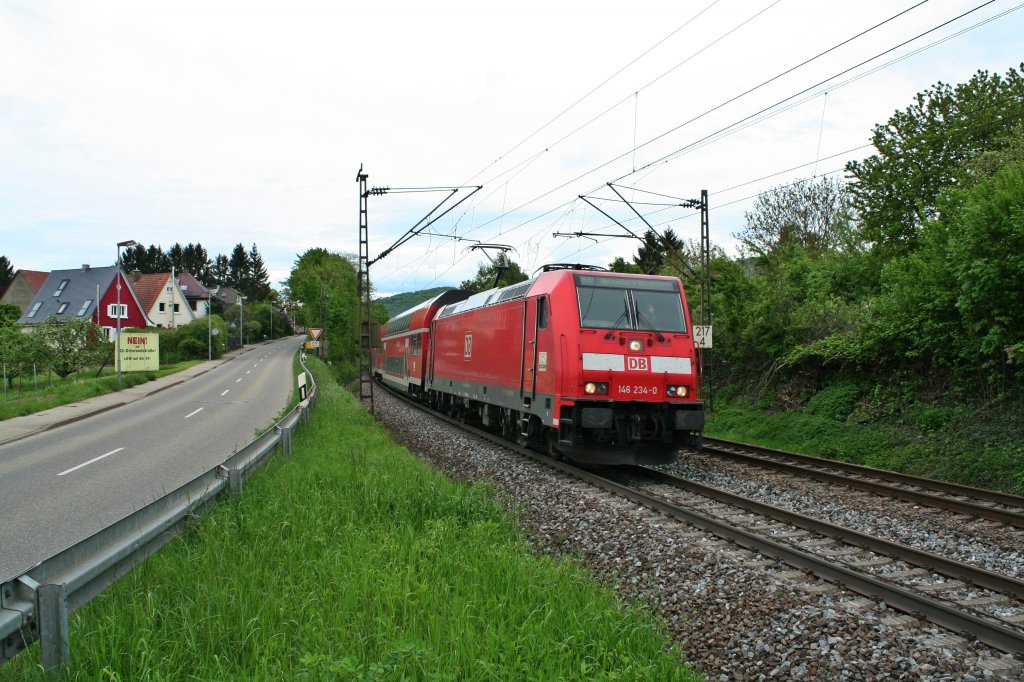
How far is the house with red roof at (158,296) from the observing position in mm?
75812

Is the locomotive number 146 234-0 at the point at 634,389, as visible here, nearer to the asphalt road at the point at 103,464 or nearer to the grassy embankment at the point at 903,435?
the grassy embankment at the point at 903,435

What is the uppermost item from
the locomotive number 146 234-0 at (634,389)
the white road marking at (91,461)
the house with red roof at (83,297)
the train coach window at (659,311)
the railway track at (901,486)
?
the house with red roof at (83,297)

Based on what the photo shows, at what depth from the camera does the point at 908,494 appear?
9.23 meters

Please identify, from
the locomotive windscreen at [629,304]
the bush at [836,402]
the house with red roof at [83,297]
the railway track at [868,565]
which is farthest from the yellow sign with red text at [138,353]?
the railway track at [868,565]

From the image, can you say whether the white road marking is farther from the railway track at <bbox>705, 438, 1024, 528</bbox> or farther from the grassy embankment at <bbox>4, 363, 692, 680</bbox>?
the railway track at <bbox>705, 438, 1024, 528</bbox>

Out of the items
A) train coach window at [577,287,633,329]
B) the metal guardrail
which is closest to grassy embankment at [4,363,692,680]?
the metal guardrail

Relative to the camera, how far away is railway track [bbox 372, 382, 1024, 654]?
5.08 m

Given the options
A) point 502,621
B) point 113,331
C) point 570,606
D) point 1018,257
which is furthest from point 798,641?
point 113,331

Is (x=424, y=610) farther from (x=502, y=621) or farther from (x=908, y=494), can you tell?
(x=908, y=494)

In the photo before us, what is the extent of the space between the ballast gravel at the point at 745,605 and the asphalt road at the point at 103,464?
15.8 ft

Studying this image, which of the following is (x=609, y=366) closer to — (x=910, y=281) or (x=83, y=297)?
(x=910, y=281)

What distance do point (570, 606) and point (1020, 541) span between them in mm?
5300

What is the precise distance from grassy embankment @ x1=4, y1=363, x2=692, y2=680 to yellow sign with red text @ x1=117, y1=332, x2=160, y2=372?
1189 inches

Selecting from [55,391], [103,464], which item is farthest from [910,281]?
[55,391]
